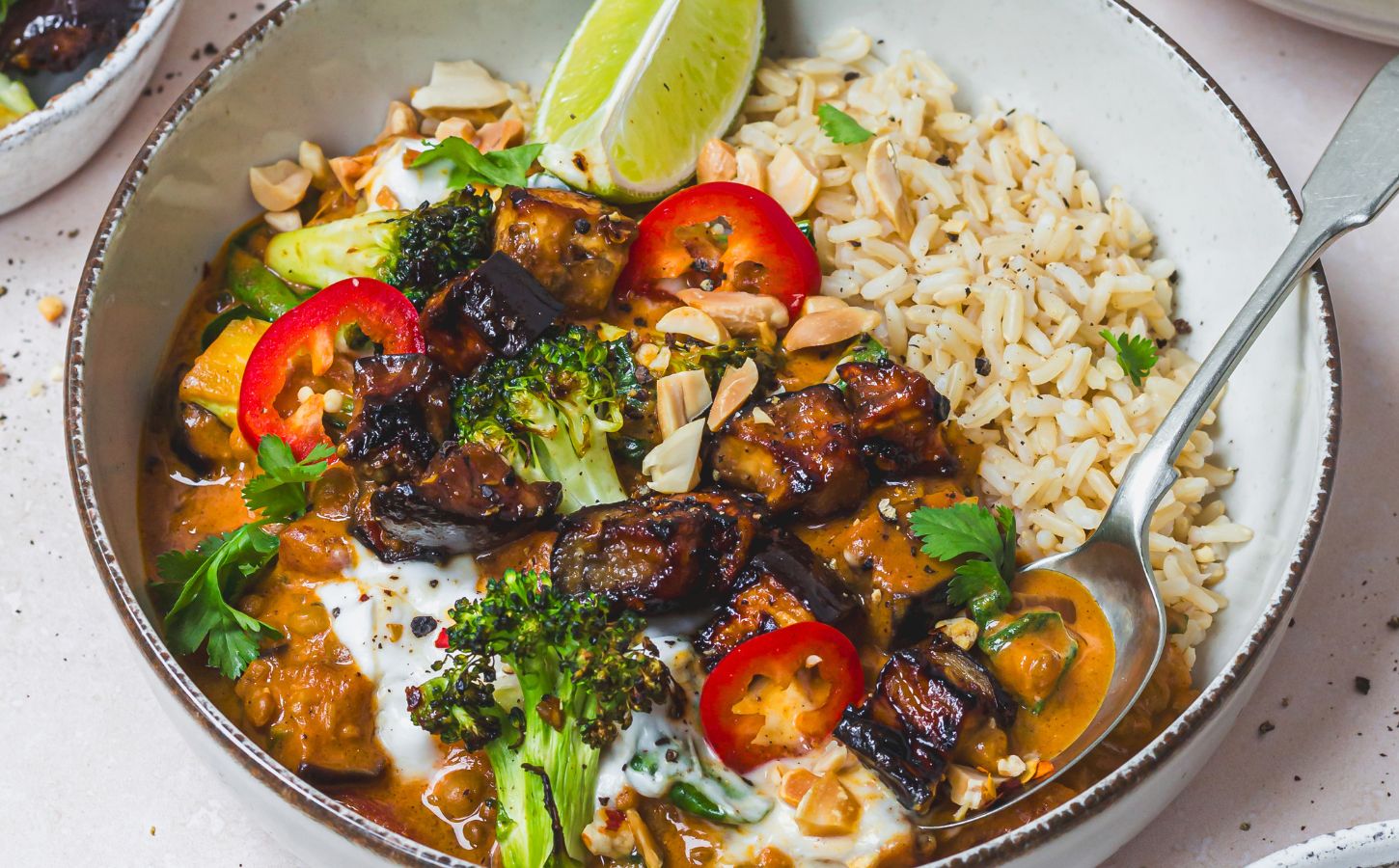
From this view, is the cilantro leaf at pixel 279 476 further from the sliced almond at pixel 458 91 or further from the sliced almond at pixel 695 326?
the sliced almond at pixel 458 91

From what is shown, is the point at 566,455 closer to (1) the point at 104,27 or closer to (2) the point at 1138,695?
(2) the point at 1138,695

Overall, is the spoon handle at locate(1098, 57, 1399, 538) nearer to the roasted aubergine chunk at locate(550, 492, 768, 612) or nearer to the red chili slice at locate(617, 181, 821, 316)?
the roasted aubergine chunk at locate(550, 492, 768, 612)

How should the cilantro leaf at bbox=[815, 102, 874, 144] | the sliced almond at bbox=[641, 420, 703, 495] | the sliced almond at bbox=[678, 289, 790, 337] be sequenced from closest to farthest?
the sliced almond at bbox=[641, 420, 703, 495] → the sliced almond at bbox=[678, 289, 790, 337] → the cilantro leaf at bbox=[815, 102, 874, 144]

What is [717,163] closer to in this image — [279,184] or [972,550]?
[279,184]

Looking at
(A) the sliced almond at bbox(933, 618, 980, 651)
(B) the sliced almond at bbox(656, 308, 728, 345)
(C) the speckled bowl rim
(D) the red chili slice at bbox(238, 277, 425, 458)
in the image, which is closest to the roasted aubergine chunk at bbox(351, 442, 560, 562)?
(D) the red chili slice at bbox(238, 277, 425, 458)

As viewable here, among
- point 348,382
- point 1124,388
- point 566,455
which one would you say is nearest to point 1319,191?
point 1124,388
